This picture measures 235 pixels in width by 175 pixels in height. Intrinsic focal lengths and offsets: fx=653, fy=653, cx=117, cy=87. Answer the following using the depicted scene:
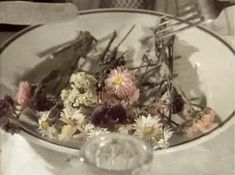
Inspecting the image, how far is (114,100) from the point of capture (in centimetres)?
64

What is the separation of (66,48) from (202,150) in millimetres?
202

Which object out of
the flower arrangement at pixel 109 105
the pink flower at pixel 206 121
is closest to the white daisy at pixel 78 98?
the flower arrangement at pixel 109 105

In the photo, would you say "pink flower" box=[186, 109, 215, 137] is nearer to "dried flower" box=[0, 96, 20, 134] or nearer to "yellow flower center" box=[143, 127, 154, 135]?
"yellow flower center" box=[143, 127, 154, 135]

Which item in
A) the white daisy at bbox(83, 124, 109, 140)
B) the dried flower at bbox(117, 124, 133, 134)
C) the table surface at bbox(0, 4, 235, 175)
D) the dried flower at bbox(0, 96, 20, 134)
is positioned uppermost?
the dried flower at bbox(0, 96, 20, 134)

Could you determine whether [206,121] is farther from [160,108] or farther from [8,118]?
[8,118]

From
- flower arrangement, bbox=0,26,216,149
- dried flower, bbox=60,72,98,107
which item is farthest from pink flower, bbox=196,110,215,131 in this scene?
dried flower, bbox=60,72,98,107

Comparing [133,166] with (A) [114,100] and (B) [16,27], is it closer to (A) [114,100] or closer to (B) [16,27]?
(A) [114,100]

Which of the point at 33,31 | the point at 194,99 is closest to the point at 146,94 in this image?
the point at 194,99

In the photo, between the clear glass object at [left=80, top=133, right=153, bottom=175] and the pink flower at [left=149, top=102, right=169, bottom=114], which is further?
the pink flower at [left=149, top=102, right=169, bottom=114]

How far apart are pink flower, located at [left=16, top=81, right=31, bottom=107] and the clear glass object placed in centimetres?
9

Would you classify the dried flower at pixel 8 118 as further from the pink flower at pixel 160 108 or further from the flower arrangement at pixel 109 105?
the pink flower at pixel 160 108

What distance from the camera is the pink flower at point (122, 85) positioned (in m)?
0.65

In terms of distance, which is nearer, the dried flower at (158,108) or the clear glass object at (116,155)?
the clear glass object at (116,155)

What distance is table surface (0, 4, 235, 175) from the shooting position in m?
0.63
